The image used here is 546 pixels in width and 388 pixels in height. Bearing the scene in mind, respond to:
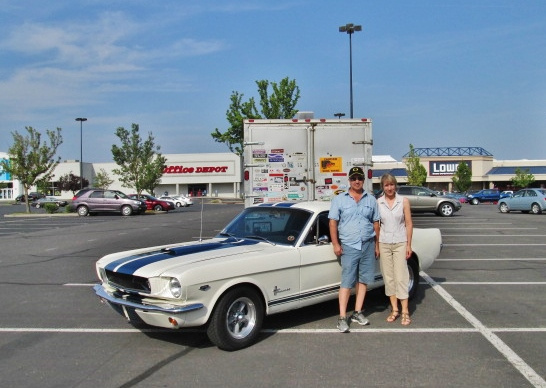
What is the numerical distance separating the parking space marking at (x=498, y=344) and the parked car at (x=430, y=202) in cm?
1857

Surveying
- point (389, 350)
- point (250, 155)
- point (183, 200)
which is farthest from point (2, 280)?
point (183, 200)

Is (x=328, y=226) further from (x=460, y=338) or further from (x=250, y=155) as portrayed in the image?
(x=250, y=155)

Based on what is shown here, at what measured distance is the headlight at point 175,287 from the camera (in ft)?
14.9

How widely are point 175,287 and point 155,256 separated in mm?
703

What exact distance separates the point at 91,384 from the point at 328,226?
10.1 feet

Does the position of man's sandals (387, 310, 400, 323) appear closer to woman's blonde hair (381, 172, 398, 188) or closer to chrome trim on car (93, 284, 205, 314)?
woman's blonde hair (381, 172, 398, 188)

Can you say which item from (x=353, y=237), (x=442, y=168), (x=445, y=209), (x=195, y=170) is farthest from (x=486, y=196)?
(x=353, y=237)

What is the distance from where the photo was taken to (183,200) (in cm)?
5147

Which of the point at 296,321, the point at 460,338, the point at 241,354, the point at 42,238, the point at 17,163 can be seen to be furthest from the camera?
the point at 17,163

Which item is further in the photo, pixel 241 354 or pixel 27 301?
pixel 27 301

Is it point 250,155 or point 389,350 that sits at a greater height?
point 250,155

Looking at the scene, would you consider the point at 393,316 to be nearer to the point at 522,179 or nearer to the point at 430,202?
the point at 430,202

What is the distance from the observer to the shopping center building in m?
74.2

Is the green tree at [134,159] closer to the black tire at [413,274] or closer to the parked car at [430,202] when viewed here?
the parked car at [430,202]
